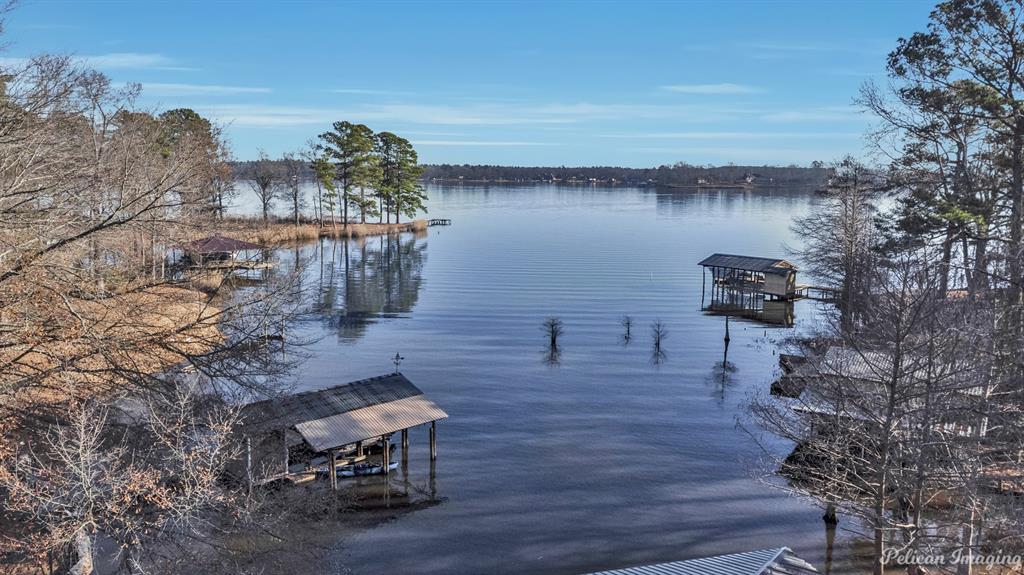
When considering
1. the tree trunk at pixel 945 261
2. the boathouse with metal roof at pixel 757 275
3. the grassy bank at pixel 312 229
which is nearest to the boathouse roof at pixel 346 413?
the tree trunk at pixel 945 261

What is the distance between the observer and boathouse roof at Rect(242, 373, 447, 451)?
22.7 metres

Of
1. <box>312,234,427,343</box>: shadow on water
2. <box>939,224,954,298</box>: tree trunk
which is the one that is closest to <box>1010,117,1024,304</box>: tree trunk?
<box>939,224,954,298</box>: tree trunk

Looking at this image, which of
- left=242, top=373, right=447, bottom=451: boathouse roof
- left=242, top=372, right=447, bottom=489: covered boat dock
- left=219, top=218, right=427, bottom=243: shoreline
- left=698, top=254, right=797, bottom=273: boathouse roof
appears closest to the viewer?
left=242, top=372, right=447, bottom=489: covered boat dock

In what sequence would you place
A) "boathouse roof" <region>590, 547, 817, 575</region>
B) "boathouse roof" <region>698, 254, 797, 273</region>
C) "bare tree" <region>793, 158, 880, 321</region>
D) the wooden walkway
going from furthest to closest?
the wooden walkway < "boathouse roof" <region>698, 254, 797, 273</region> < "bare tree" <region>793, 158, 880, 321</region> < "boathouse roof" <region>590, 547, 817, 575</region>

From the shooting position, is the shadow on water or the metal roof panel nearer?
the metal roof panel

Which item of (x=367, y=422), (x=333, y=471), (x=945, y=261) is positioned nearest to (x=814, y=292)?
(x=945, y=261)

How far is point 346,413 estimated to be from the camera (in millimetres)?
24172

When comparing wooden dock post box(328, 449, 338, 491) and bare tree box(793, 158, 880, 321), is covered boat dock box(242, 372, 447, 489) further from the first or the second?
bare tree box(793, 158, 880, 321)

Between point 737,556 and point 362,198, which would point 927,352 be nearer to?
point 737,556

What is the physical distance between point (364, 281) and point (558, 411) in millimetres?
35542

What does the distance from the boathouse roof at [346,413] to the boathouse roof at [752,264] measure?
3740 centimetres

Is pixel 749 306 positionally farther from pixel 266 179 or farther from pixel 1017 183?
pixel 266 179

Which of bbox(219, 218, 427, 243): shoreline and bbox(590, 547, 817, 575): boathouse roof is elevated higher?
bbox(219, 218, 427, 243): shoreline

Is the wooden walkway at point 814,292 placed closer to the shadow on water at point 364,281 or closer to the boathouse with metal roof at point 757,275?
the boathouse with metal roof at point 757,275
